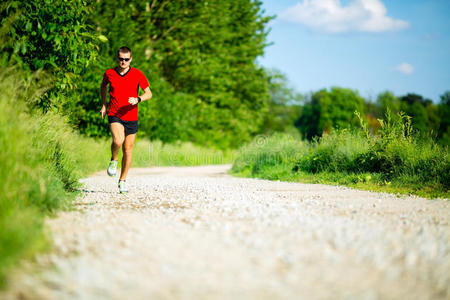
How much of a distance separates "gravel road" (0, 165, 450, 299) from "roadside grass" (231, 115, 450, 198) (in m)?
3.27

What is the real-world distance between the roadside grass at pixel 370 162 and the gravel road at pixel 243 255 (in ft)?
10.7

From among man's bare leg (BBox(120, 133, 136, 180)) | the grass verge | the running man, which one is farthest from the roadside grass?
the grass verge

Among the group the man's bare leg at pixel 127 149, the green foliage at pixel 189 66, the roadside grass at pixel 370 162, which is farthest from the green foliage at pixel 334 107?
the man's bare leg at pixel 127 149

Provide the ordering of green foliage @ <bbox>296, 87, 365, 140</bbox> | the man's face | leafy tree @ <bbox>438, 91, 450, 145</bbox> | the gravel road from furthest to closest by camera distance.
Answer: green foliage @ <bbox>296, 87, 365, 140</bbox>
leafy tree @ <bbox>438, 91, 450, 145</bbox>
the man's face
the gravel road

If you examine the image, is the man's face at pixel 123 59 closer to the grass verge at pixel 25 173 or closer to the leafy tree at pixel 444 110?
the grass verge at pixel 25 173

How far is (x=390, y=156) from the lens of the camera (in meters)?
9.38

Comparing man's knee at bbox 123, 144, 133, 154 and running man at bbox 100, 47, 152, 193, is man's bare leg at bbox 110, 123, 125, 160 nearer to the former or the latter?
running man at bbox 100, 47, 152, 193

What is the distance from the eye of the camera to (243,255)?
10.7 ft

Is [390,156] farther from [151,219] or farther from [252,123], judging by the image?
[252,123]

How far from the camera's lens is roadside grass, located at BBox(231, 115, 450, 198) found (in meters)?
8.29

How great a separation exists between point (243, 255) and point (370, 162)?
7560mm

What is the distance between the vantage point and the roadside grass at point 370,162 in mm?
8286

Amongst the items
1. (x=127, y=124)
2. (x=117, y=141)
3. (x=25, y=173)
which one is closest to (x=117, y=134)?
(x=117, y=141)

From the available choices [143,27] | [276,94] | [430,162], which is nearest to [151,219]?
[430,162]
